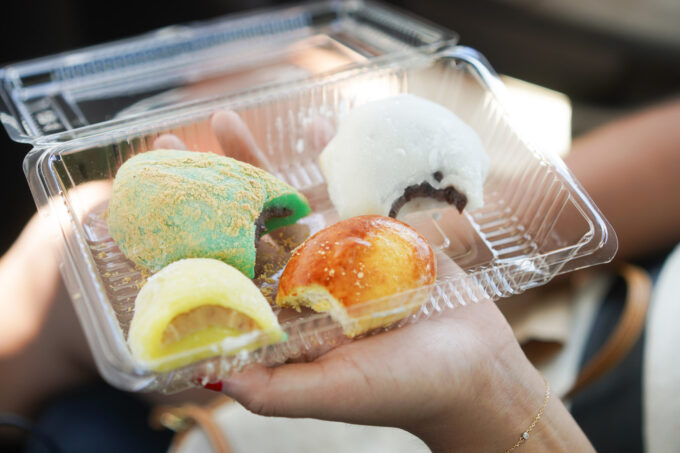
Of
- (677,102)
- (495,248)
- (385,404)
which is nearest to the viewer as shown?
(385,404)

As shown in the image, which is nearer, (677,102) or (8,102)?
(8,102)

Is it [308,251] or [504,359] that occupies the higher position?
[308,251]

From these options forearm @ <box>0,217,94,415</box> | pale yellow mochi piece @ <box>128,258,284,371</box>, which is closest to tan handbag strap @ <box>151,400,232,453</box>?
forearm @ <box>0,217,94,415</box>

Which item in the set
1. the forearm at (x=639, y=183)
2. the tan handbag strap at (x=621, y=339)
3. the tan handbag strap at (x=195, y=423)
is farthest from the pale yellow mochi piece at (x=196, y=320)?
the forearm at (x=639, y=183)

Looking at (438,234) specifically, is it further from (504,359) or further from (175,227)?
(175,227)

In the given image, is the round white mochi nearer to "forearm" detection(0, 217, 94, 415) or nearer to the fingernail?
the fingernail

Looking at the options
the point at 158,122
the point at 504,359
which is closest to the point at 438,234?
the point at 504,359

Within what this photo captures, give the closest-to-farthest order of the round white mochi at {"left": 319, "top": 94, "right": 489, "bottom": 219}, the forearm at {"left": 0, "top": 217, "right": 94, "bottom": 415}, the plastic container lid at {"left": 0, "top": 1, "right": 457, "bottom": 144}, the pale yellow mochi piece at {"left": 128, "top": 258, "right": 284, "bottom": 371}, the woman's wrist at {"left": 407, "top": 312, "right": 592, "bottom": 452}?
the pale yellow mochi piece at {"left": 128, "top": 258, "right": 284, "bottom": 371} < the woman's wrist at {"left": 407, "top": 312, "right": 592, "bottom": 452} < the round white mochi at {"left": 319, "top": 94, "right": 489, "bottom": 219} < the forearm at {"left": 0, "top": 217, "right": 94, "bottom": 415} < the plastic container lid at {"left": 0, "top": 1, "right": 457, "bottom": 144}
